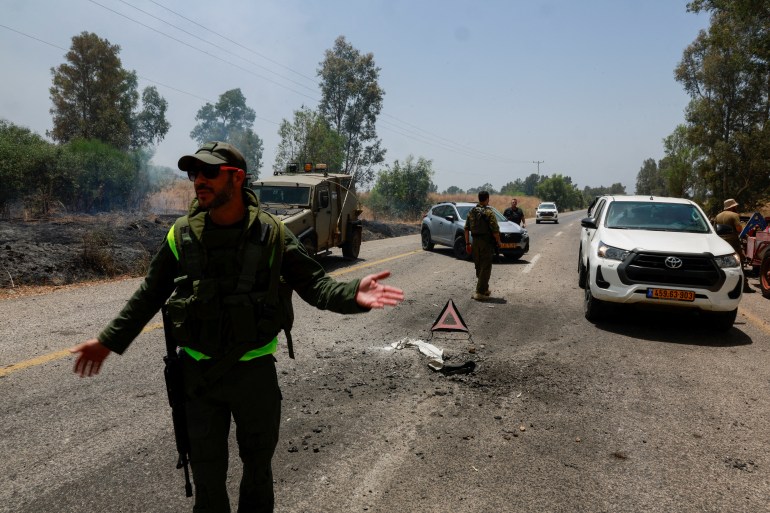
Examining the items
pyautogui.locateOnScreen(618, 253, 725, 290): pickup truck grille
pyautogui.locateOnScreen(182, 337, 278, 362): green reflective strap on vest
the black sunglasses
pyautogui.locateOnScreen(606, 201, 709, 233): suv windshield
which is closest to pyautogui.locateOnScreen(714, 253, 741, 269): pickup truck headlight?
pyautogui.locateOnScreen(618, 253, 725, 290): pickup truck grille

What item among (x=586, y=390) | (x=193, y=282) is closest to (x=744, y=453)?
(x=586, y=390)

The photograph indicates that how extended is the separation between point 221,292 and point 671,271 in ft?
21.5

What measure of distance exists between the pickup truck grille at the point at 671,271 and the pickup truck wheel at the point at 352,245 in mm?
8303

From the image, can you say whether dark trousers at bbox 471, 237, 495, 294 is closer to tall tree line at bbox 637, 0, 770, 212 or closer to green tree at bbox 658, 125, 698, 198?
tall tree line at bbox 637, 0, 770, 212

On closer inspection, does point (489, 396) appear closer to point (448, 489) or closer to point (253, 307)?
point (448, 489)

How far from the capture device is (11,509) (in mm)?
3012

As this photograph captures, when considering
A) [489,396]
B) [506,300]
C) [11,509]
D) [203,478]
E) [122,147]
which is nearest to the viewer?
[203,478]

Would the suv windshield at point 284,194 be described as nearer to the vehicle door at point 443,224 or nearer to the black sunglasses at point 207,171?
the vehicle door at point 443,224

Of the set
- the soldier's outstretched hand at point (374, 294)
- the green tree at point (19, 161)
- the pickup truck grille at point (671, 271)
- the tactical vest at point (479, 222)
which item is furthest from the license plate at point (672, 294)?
the green tree at point (19, 161)

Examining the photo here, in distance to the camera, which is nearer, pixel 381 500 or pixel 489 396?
pixel 381 500

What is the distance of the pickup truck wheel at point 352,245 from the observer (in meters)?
14.6

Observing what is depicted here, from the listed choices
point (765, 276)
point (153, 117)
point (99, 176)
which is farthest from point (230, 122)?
point (765, 276)

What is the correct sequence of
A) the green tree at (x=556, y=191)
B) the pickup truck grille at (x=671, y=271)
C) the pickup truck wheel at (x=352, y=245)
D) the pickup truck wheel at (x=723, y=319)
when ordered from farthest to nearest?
the green tree at (x=556, y=191) → the pickup truck wheel at (x=352, y=245) → the pickup truck wheel at (x=723, y=319) → the pickup truck grille at (x=671, y=271)

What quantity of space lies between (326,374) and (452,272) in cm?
796
